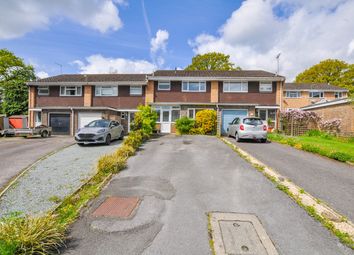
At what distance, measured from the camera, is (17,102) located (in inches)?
1356

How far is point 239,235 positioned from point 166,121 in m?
18.9

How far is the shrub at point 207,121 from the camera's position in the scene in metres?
19.6

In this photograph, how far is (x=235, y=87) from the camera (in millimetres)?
22188

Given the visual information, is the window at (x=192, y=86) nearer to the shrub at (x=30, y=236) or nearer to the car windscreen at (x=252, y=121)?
the car windscreen at (x=252, y=121)

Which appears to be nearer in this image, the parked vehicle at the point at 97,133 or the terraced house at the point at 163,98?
the parked vehicle at the point at 97,133

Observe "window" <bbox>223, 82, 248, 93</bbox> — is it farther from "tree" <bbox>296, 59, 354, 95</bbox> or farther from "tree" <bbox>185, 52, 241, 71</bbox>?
"tree" <bbox>296, 59, 354, 95</bbox>

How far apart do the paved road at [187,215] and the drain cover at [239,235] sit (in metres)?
0.14

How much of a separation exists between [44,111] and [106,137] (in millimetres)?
12331

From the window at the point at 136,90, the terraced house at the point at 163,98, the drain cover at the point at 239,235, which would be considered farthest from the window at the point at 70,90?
the drain cover at the point at 239,235

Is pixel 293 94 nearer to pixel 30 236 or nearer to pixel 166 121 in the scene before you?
pixel 166 121

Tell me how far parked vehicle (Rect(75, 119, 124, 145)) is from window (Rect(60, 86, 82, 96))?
1099cm

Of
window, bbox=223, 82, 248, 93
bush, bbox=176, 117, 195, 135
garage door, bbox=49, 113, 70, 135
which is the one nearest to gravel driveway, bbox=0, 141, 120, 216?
bush, bbox=176, 117, 195, 135

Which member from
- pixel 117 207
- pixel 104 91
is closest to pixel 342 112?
pixel 117 207

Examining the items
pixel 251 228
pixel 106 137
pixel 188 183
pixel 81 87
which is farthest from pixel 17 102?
pixel 251 228
